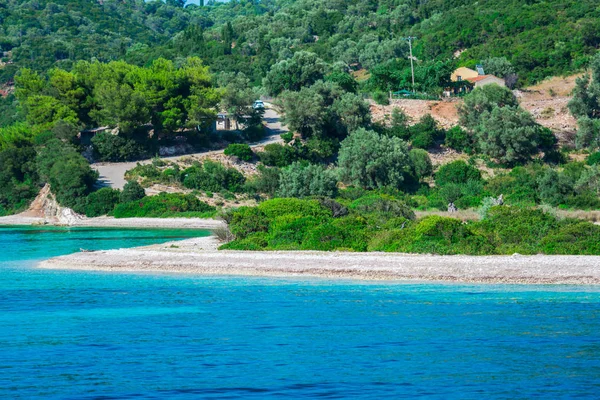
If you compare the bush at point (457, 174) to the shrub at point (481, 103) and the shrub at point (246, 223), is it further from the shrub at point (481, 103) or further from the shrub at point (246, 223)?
the shrub at point (246, 223)

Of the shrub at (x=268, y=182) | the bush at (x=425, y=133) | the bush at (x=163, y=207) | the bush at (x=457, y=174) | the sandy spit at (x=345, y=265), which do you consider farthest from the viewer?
the bush at (x=425, y=133)

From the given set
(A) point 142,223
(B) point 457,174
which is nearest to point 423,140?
(B) point 457,174

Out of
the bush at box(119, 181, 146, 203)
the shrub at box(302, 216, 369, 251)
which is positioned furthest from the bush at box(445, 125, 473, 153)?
the shrub at box(302, 216, 369, 251)

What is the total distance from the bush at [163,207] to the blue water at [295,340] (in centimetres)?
2877

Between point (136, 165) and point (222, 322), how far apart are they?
46.6 metres

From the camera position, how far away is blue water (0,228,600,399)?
18.7m

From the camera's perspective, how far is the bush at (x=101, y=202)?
209ft

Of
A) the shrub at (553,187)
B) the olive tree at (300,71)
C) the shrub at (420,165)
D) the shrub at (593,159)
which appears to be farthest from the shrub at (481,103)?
the shrub at (553,187)

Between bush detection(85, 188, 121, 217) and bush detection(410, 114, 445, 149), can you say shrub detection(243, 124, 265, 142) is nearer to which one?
bush detection(410, 114, 445, 149)

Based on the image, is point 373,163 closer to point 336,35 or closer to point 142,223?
point 142,223

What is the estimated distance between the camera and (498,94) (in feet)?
243

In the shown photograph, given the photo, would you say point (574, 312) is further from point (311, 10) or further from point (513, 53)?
point (311, 10)

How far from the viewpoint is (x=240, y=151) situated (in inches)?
2773

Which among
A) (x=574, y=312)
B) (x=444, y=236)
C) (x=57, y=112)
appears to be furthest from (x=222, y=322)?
(x=57, y=112)
